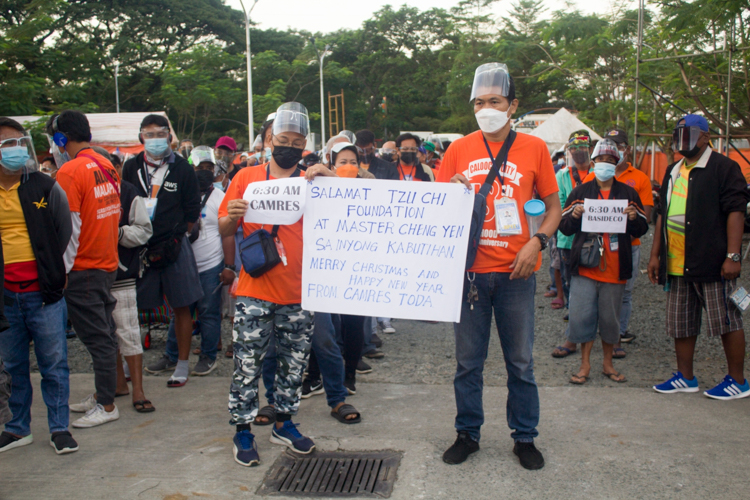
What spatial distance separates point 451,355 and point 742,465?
2.75 metres

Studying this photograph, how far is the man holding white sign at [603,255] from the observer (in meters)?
5.00

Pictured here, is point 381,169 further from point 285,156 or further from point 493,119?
point 493,119

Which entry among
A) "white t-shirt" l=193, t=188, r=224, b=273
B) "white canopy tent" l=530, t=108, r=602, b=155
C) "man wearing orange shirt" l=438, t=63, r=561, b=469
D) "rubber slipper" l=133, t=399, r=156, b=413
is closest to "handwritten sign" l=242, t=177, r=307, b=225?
"man wearing orange shirt" l=438, t=63, r=561, b=469

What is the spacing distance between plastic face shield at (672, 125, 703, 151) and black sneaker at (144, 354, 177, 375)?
4.54 meters

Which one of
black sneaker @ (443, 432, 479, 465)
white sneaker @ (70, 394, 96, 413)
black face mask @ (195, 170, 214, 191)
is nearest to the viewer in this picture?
black sneaker @ (443, 432, 479, 465)

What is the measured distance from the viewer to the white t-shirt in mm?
5543

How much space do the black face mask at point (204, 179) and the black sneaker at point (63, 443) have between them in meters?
2.49

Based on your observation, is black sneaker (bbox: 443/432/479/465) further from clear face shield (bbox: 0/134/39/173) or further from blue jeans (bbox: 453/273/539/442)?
clear face shield (bbox: 0/134/39/173)

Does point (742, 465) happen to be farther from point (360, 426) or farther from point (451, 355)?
point (451, 355)

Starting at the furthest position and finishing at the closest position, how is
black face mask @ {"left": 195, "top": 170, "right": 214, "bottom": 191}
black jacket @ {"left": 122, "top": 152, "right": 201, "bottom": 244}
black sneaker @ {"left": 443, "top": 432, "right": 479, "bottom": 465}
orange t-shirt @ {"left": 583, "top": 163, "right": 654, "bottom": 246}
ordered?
orange t-shirt @ {"left": 583, "top": 163, "right": 654, "bottom": 246}, black face mask @ {"left": 195, "top": 170, "right": 214, "bottom": 191}, black jacket @ {"left": 122, "top": 152, "right": 201, "bottom": 244}, black sneaker @ {"left": 443, "top": 432, "right": 479, "bottom": 465}

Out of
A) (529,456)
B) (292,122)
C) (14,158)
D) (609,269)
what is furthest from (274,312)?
(609,269)

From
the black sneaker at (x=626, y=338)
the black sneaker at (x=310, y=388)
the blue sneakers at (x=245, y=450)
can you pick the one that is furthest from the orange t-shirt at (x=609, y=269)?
the blue sneakers at (x=245, y=450)

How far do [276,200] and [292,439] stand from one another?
1.45 meters

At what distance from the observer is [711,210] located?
14.7ft
